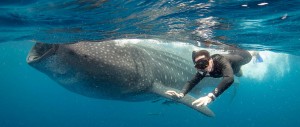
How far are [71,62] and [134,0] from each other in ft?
8.85

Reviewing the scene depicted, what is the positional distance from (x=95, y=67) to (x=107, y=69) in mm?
426

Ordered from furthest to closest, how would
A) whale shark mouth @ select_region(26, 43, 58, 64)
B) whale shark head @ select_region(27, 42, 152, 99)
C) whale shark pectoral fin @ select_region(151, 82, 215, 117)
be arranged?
whale shark pectoral fin @ select_region(151, 82, 215, 117) → whale shark head @ select_region(27, 42, 152, 99) → whale shark mouth @ select_region(26, 43, 58, 64)

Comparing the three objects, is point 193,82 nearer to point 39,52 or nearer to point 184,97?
point 184,97

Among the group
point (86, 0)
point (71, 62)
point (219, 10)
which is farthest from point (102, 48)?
point (219, 10)

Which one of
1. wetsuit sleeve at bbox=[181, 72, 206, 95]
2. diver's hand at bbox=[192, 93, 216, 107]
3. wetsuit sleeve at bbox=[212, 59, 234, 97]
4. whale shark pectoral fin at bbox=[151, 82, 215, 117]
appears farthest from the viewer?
whale shark pectoral fin at bbox=[151, 82, 215, 117]

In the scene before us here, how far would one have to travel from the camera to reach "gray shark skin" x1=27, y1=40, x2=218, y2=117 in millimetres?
8734

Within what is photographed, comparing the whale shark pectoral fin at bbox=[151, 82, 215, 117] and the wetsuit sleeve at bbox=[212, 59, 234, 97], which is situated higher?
the wetsuit sleeve at bbox=[212, 59, 234, 97]

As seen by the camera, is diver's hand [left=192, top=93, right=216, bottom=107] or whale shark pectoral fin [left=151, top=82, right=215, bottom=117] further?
whale shark pectoral fin [left=151, top=82, right=215, bottom=117]

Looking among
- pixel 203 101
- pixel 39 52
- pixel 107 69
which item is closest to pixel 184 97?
pixel 107 69

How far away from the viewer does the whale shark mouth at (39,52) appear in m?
8.45

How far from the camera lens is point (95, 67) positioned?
909 cm

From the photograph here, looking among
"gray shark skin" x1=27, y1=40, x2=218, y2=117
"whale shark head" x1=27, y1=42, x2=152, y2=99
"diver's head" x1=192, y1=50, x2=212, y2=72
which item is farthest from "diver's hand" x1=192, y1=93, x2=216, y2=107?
"whale shark head" x1=27, y1=42, x2=152, y2=99

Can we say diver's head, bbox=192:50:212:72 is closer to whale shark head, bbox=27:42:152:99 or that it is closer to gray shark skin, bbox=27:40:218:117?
gray shark skin, bbox=27:40:218:117

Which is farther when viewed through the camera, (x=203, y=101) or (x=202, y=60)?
(x=202, y=60)
